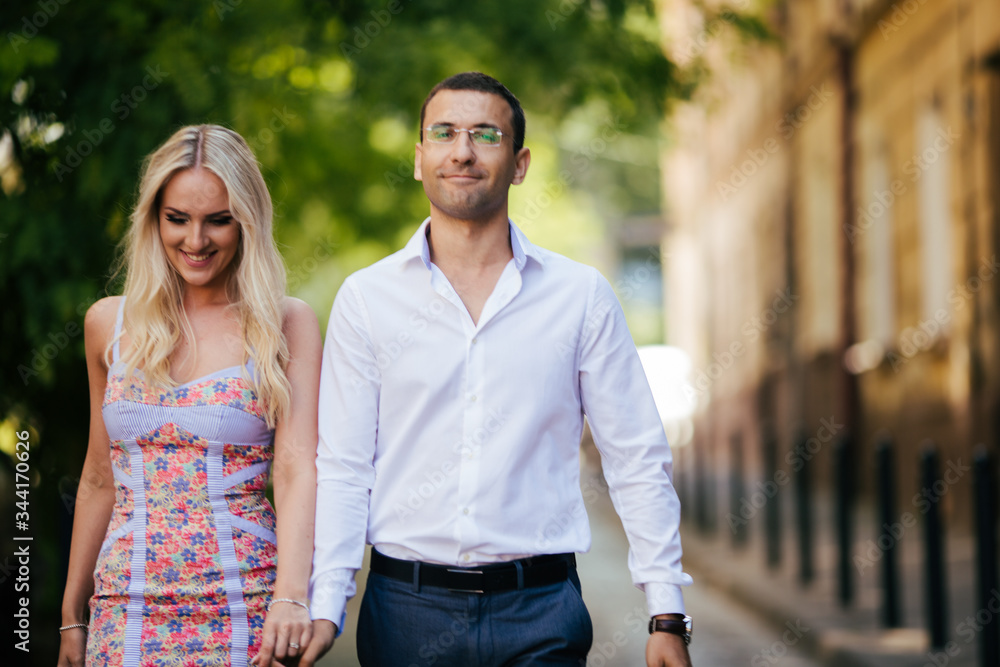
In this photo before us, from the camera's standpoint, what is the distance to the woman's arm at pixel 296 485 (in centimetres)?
280

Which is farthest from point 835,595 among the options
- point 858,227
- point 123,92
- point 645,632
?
point 858,227

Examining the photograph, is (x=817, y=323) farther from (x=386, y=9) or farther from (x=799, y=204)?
(x=386, y=9)

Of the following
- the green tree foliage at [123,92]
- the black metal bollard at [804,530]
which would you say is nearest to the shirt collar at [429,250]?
the green tree foliage at [123,92]

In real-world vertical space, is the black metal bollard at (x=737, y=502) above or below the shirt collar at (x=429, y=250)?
below

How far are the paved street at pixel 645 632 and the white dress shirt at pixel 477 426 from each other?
4355 millimetres

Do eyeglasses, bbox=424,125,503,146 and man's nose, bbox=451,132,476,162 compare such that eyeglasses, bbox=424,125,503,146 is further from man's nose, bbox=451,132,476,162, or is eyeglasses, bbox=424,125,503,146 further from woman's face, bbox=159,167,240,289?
woman's face, bbox=159,167,240,289

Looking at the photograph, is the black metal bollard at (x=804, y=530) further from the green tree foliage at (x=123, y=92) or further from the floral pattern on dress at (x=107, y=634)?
the floral pattern on dress at (x=107, y=634)

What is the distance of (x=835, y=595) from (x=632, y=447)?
6.43 metres

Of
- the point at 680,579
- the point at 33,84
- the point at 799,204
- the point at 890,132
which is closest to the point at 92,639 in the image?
the point at 680,579

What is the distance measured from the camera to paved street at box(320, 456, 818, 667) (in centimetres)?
749

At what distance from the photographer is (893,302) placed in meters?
16.5

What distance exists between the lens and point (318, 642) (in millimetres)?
2812

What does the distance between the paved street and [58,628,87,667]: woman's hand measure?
14.1 ft

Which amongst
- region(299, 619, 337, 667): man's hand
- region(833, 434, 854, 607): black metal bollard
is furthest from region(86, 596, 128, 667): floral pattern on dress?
region(833, 434, 854, 607): black metal bollard
